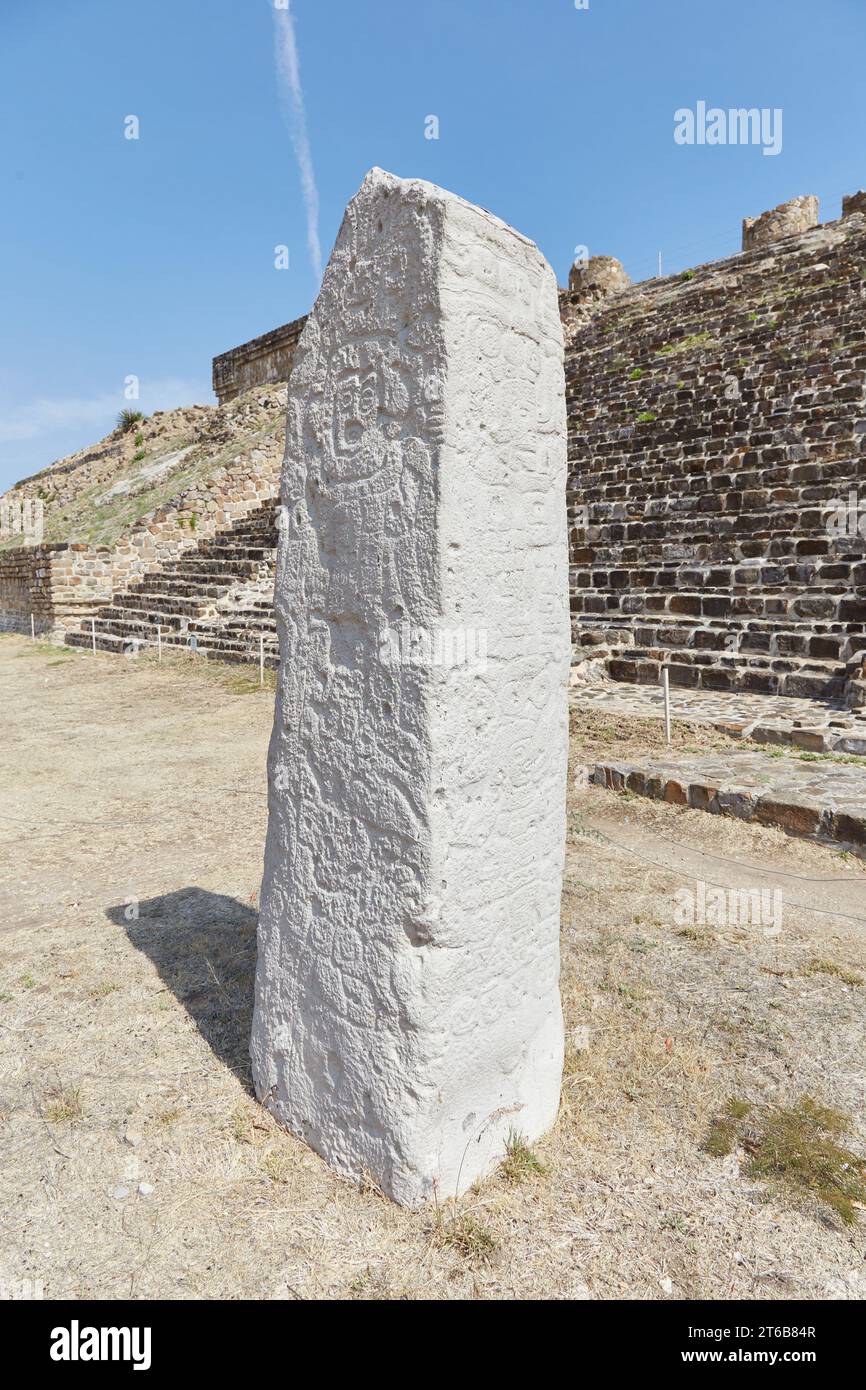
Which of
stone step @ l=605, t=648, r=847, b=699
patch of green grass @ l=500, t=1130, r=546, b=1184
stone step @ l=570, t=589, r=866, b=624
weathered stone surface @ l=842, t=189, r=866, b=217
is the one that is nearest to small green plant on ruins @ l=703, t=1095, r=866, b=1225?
patch of green grass @ l=500, t=1130, r=546, b=1184

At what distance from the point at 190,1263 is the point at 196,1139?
370 mm

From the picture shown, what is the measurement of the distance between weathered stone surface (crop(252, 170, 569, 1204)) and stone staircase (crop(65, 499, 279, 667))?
9457 millimetres

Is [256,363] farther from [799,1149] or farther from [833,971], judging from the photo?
[799,1149]

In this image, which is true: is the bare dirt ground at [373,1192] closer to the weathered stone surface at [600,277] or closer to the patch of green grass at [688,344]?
the patch of green grass at [688,344]

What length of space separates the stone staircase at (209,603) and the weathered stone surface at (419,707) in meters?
9.46

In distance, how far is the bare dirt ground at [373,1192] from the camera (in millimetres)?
1652

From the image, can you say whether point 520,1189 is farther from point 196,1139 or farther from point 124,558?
point 124,558

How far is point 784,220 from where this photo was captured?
1669 centimetres

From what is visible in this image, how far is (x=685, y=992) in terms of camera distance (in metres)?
2.78

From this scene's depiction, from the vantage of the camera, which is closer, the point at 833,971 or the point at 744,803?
the point at 833,971

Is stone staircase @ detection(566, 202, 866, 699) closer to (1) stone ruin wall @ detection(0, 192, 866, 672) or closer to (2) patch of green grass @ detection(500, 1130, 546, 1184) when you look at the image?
(1) stone ruin wall @ detection(0, 192, 866, 672)

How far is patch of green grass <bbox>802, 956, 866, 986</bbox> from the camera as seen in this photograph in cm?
284

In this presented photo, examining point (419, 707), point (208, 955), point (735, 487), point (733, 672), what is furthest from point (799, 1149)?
point (735, 487)

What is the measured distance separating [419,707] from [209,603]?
13043 mm
